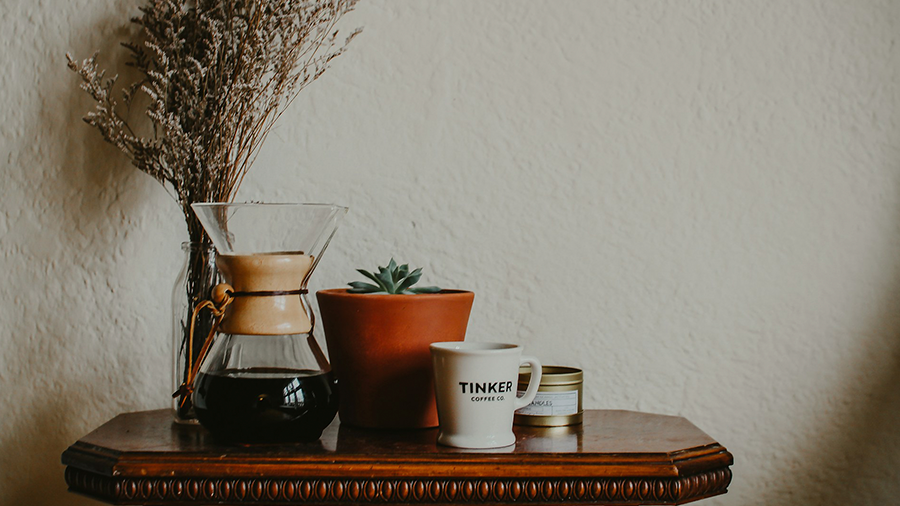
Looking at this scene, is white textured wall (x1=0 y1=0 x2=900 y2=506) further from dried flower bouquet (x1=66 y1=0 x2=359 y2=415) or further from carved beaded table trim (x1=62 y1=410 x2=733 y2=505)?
carved beaded table trim (x1=62 y1=410 x2=733 y2=505)

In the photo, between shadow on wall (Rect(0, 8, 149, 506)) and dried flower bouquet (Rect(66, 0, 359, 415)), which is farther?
shadow on wall (Rect(0, 8, 149, 506))

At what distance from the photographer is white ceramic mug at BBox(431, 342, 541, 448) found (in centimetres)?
73

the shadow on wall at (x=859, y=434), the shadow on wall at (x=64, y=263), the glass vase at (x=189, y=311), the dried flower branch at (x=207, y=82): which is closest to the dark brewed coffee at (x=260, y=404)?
the glass vase at (x=189, y=311)

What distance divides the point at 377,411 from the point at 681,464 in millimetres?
332

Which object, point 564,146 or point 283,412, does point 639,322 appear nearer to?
point 564,146

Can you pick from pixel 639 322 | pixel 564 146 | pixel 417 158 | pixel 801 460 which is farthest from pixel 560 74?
pixel 801 460

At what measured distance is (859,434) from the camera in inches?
39.9

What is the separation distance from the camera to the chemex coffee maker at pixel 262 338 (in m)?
0.72

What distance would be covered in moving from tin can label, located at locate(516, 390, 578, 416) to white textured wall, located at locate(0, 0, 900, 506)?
0.17m

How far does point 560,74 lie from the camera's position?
3.34ft

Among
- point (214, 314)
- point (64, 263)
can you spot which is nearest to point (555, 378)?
point (214, 314)

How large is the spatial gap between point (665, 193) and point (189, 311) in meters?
0.66

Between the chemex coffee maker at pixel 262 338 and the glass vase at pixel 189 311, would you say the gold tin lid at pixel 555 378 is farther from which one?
the glass vase at pixel 189 311

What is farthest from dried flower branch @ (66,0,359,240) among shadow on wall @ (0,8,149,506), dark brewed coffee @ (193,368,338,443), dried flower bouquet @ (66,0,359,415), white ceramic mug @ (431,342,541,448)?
white ceramic mug @ (431,342,541,448)
